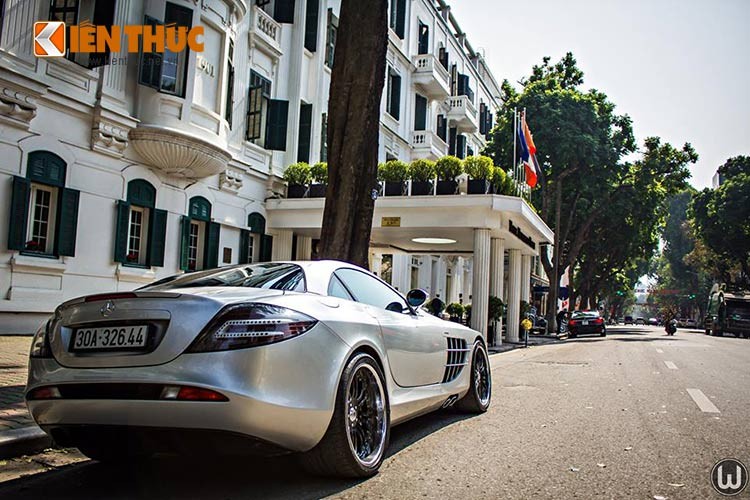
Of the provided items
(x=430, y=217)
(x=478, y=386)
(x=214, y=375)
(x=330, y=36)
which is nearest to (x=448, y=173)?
(x=430, y=217)

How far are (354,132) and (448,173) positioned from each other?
8.72 m

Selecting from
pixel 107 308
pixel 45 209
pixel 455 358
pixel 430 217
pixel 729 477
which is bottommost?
pixel 729 477

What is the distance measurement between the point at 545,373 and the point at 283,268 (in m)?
7.97

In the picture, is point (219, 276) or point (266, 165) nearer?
point (219, 276)

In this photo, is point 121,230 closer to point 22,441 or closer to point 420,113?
point 22,441

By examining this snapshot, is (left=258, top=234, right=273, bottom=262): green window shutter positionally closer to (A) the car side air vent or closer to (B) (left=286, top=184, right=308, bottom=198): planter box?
(B) (left=286, top=184, right=308, bottom=198): planter box

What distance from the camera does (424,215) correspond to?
1852 centimetres

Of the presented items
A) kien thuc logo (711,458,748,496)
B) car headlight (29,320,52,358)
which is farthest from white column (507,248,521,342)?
car headlight (29,320,52,358)

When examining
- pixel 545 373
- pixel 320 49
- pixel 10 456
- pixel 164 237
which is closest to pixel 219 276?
pixel 10 456

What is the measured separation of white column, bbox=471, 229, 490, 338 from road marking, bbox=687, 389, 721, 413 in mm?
9835

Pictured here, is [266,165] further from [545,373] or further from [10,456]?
[10,456]

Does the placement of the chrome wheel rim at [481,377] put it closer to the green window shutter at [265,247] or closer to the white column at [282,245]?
the green window shutter at [265,247]

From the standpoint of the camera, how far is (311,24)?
69.7 ft

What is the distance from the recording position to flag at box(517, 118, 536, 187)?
23422 millimetres
